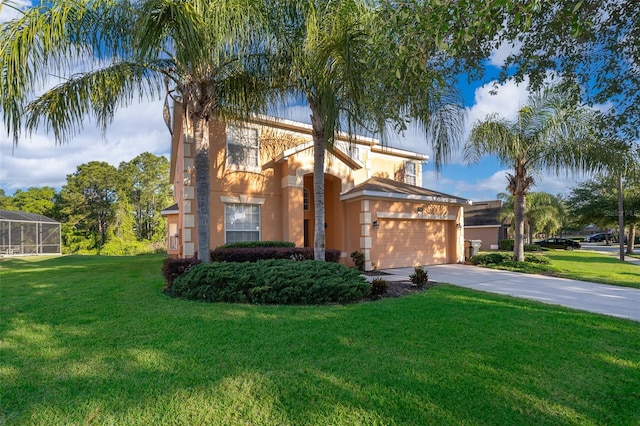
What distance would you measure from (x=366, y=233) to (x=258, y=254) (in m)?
4.43

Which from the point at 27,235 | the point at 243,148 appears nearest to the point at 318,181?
the point at 243,148

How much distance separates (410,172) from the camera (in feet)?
67.6

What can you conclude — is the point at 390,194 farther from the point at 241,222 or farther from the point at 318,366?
the point at 318,366

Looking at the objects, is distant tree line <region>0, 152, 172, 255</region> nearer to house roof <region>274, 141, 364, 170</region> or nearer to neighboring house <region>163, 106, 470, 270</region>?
neighboring house <region>163, 106, 470, 270</region>

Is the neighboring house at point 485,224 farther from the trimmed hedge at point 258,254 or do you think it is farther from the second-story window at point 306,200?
the trimmed hedge at point 258,254

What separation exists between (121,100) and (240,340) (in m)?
7.76

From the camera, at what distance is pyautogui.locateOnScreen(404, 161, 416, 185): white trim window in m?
20.3

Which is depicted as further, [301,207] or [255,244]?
[301,207]

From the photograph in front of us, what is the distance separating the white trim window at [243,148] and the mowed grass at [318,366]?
324 inches

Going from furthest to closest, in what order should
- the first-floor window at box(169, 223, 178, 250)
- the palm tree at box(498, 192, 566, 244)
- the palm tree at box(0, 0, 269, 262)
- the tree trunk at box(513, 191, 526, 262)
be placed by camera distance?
the palm tree at box(498, 192, 566, 244)
the first-floor window at box(169, 223, 178, 250)
the tree trunk at box(513, 191, 526, 262)
the palm tree at box(0, 0, 269, 262)

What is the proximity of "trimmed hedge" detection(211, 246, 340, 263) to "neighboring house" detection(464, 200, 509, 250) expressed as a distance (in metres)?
26.0

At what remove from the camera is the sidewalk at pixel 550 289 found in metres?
7.64

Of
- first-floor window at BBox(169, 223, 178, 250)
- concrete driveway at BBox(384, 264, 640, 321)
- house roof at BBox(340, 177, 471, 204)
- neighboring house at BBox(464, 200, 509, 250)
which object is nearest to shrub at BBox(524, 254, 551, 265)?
concrete driveway at BBox(384, 264, 640, 321)

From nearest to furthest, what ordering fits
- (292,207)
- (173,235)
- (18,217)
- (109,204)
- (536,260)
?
(292,207) < (536,260) < (173,235) < (18,217) < (109,204)
